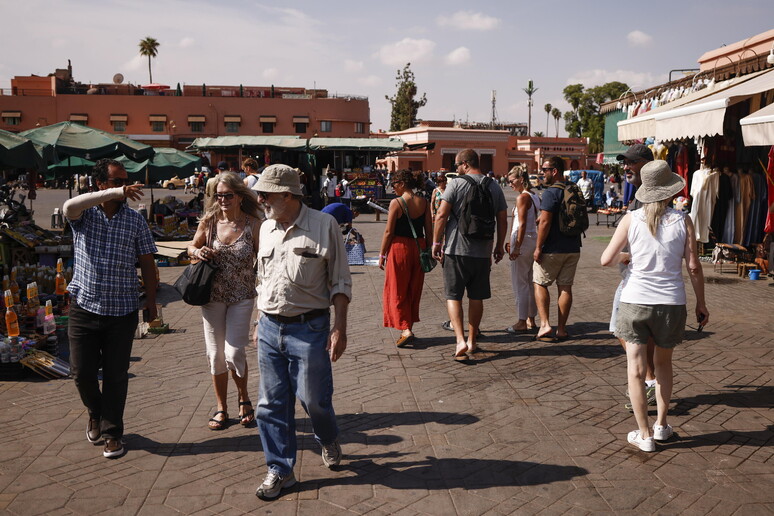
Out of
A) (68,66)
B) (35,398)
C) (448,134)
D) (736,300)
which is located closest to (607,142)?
(736,300)

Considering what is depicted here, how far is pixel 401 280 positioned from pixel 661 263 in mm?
3057

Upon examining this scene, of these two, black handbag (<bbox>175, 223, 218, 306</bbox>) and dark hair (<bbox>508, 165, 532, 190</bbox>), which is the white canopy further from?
black handbag (<bbox>175, 223, 218, 306</bbox>)

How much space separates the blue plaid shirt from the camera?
4.25 m

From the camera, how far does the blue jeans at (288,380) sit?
12.1ft

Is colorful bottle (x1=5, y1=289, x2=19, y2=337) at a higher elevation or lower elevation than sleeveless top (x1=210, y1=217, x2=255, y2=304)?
lower

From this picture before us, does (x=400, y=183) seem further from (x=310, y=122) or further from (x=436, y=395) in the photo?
(x=310, y=122)

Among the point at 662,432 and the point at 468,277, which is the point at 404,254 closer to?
the point at 468,277

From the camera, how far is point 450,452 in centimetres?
425

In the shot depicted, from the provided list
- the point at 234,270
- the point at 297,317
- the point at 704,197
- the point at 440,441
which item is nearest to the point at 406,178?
the point at 234,270

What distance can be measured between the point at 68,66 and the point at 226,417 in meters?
73.0

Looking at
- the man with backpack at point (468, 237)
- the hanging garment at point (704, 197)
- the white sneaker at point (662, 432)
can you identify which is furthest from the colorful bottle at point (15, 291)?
the hanging garment at point (704, 197)

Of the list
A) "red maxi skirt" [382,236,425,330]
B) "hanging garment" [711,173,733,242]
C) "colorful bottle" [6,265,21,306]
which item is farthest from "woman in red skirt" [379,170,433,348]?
"hanging garment" [711,173,733,242]

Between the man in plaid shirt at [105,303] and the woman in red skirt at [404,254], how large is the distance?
2869 mm

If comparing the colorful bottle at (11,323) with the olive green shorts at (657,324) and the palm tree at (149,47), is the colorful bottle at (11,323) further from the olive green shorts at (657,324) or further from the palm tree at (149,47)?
the palm tree at (149,47)
